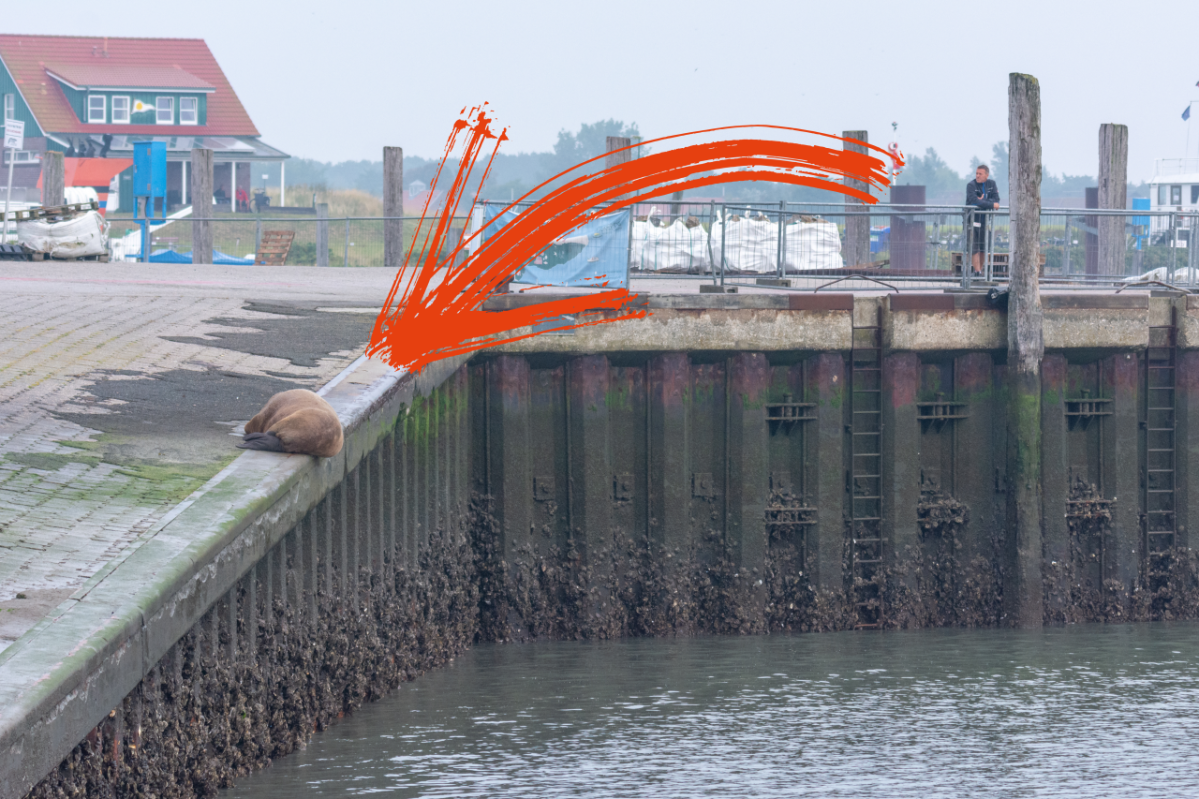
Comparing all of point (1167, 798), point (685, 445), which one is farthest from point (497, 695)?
point (1167, 798)

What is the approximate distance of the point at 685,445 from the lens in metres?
13.5

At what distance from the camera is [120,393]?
970cm

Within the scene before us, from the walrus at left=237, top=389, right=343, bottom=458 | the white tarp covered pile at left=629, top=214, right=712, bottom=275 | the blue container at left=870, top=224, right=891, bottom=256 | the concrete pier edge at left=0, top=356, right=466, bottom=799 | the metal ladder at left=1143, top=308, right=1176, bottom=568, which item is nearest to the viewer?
the concrete pier edge at left=0, top=356, right=466, bottom=799

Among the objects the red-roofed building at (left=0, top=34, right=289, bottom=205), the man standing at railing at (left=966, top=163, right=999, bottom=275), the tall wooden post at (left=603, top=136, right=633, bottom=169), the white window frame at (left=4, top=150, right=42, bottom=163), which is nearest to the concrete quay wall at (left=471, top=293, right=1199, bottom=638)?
the man standing at railing at (left=966, top=163, right=999, bottom=275)

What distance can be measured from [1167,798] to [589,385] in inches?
256

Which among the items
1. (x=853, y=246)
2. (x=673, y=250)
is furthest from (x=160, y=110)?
(x=673, y=250)

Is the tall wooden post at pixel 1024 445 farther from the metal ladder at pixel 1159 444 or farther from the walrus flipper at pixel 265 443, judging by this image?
the walrus flipper at pixel 265 443

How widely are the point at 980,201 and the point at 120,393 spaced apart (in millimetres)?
11595

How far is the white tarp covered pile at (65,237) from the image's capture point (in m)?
25.3

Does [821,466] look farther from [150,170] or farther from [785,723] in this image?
[150,170]

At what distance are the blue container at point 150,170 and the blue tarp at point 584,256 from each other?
18.3 m

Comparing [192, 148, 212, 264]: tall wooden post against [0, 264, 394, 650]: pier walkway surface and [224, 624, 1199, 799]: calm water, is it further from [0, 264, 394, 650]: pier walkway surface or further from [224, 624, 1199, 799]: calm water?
[224, 624, 1199, 799]: calm water

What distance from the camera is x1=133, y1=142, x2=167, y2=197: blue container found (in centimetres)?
3173

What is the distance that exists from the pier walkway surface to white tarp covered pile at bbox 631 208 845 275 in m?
3.70
